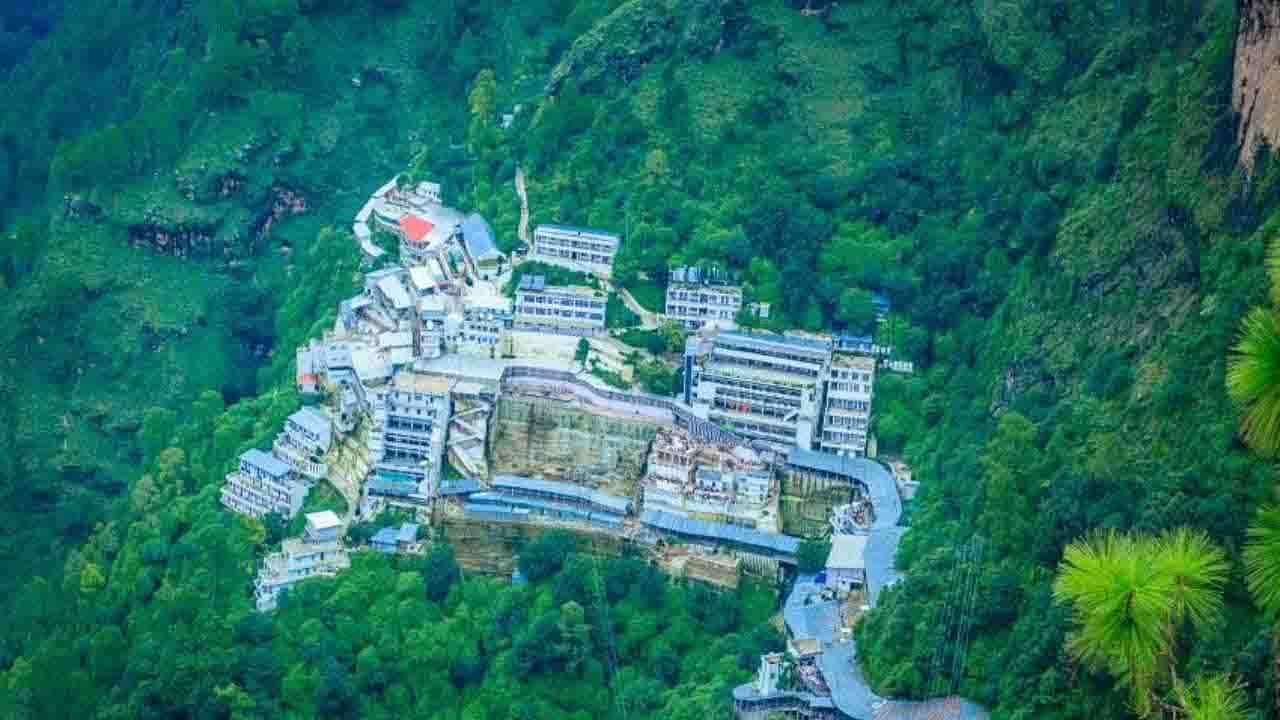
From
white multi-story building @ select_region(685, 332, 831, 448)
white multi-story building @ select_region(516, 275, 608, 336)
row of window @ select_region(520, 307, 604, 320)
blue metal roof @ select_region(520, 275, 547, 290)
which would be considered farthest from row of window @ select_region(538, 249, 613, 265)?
white multi-story building @ select_region(685, 332, 831, 448)

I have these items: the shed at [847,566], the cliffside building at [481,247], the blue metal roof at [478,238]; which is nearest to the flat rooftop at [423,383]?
the cliffside building at [481,247]

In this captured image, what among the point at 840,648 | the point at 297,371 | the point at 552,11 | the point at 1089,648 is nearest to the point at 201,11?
the point at 552,11

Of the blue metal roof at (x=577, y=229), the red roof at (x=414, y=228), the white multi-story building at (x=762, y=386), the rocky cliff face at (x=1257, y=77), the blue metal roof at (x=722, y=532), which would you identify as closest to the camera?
the rocky cliff face at (x=1257, y=77)

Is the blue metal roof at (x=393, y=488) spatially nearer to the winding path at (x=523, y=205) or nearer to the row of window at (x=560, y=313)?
the row of window at (x=560, y=313)

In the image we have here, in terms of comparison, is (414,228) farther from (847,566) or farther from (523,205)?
(847,566)

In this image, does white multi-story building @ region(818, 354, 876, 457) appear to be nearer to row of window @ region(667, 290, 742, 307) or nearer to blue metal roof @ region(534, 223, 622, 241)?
row of window @ region(667, 290, 742, 307)
